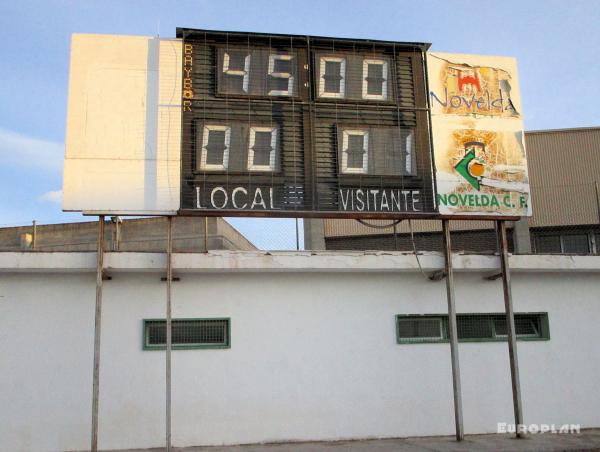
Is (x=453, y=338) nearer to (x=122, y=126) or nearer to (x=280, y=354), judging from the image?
(x=280, y=354)

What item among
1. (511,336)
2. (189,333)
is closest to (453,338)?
(511,336)

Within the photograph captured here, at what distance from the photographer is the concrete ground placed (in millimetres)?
10133

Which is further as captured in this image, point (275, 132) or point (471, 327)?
point (471, 327)

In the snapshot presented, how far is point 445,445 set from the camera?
1047 cm

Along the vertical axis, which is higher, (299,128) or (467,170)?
(299,128)

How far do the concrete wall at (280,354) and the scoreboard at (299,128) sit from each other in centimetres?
120

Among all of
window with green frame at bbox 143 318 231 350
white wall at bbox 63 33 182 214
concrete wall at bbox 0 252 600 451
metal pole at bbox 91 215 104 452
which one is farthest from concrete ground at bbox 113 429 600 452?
white wall at bbox 63 33 182 214

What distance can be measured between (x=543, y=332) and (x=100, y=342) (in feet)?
26.3

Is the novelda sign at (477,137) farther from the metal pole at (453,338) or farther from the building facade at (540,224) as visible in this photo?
the building facade at (540,224)

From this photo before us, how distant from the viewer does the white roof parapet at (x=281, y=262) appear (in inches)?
415

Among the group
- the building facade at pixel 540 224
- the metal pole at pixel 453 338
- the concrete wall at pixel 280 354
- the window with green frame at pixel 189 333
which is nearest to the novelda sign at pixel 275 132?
the metal pole at pixel 453 338

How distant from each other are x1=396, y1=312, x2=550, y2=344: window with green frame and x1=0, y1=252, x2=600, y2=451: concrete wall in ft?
0.48

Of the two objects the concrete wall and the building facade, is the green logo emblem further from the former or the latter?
the building facade

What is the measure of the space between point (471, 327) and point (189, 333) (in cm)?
518
